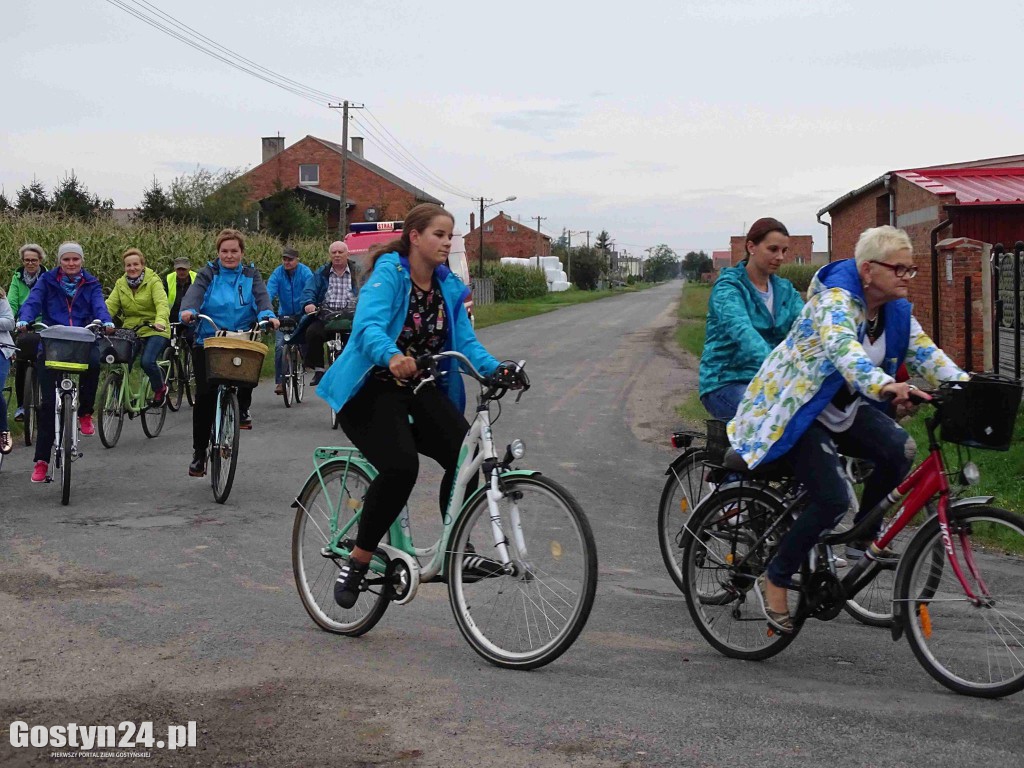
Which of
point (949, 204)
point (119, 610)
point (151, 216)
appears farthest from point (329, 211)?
point (119, 610)

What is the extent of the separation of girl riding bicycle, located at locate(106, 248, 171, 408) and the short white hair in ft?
28.4

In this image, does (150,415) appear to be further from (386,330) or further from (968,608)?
(968,608)

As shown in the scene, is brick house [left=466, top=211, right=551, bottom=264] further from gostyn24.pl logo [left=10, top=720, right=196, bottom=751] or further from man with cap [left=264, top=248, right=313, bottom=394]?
gostyn24.pl logo [left=10, top=720, right=196, bottom=751]

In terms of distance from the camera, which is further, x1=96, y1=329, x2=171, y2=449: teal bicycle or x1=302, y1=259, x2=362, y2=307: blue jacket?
x1=302, y1=259, x2=362, y2=307: blue jacket

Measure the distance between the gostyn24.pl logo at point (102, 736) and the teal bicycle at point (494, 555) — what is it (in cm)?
129

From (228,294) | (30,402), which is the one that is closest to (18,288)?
(30,402)

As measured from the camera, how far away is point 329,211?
71.1 m

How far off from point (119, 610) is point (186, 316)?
4.39 m

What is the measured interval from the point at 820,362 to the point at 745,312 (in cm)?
129

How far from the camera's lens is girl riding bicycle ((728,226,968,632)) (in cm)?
478

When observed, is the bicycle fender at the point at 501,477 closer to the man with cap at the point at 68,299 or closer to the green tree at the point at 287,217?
the man with cap at the point at 68,299

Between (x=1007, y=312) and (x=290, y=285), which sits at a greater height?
(x=290, y=285)

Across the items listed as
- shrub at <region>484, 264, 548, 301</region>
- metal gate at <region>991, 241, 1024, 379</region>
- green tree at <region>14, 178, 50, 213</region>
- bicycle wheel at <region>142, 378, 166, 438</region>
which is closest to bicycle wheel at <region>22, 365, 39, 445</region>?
bicycle wheel at <region>142, 378, 166, 438</region>

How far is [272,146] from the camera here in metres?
82.3
